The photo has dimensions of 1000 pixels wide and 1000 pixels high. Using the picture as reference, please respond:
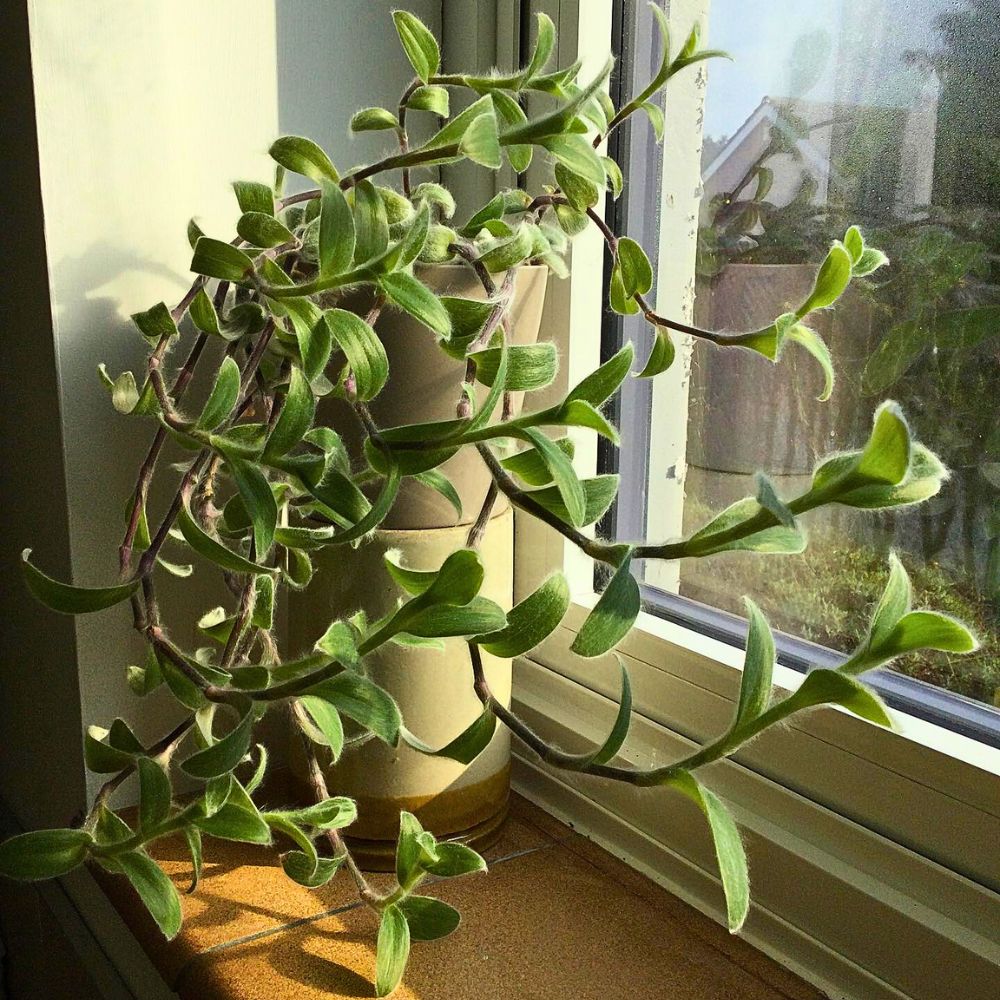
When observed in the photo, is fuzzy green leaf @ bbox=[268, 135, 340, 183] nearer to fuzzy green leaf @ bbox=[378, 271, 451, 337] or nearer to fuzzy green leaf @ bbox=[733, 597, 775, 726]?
fuzzy green leaf @ bbox=[378, 271, 451, 337]

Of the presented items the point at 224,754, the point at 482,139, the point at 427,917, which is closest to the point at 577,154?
the point at 482,139

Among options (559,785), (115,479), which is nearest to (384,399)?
(115,479)

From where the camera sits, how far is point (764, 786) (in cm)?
61

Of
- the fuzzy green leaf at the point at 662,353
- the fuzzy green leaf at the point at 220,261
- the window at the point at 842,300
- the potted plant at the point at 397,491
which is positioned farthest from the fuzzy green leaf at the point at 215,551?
the window at the point at 842,300

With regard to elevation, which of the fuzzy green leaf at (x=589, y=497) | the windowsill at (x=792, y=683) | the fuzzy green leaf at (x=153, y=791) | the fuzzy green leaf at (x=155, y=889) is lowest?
the fuzzy green leaf at (x=155, y=889)

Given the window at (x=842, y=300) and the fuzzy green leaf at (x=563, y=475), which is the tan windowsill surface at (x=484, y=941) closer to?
the window at (x=842, y=300)

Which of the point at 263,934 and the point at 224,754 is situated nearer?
the point at 224,754

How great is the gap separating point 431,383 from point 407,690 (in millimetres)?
182

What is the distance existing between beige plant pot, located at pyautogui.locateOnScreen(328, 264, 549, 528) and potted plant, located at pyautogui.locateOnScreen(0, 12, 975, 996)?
13 millimetres

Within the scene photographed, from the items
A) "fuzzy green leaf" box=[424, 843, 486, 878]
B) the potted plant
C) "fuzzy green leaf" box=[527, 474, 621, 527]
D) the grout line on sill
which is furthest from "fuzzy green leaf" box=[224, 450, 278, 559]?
the grout line on sill

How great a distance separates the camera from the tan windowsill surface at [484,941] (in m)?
0.57

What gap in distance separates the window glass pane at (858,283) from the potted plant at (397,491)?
0.32 ft

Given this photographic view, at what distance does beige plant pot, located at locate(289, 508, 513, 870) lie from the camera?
1.98 ft

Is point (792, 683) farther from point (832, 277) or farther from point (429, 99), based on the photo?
point (429, 99)
